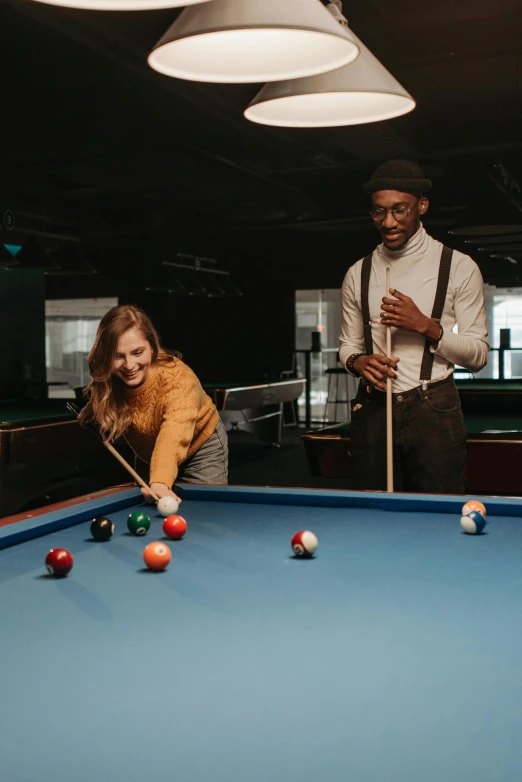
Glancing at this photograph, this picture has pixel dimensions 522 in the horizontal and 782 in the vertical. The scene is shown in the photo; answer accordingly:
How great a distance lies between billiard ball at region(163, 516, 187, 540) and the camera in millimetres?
1954

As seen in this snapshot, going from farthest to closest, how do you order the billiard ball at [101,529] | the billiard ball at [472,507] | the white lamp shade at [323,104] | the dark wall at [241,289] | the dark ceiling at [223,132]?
1. the dark wall at [241,289]
2. the dark ceiling at [223,132]
3. the white lamp shade at [323,104]
4. the billiard ball at [472,507]
5. the billiard ball at [101,529]

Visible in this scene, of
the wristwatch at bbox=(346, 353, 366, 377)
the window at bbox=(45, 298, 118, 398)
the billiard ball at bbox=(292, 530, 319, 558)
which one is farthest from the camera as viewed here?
the window at bbox=(45, 298, 118, 398)

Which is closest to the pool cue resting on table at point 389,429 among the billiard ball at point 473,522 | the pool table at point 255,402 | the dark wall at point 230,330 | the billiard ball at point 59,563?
the billiard ball at point 473,522

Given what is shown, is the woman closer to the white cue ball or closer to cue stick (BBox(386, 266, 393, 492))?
the white cue ball

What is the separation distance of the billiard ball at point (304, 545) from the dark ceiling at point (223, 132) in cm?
307

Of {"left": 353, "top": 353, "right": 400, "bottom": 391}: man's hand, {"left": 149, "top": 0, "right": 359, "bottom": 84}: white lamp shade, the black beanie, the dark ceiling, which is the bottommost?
{"left": 353, "top": 353, "right": 400, "bottom": 391}: man's hand

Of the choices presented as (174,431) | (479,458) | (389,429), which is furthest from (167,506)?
(479,458)

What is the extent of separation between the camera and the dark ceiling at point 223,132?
446cm

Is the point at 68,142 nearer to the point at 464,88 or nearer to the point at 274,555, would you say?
the point at 464,88

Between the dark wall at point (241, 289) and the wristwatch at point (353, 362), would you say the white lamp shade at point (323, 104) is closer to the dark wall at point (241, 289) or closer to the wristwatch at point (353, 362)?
the wristwatch at point (353, 362)

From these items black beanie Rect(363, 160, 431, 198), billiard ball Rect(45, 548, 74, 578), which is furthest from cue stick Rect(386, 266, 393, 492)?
billiard ball Rect(45, 548, 74, 578)

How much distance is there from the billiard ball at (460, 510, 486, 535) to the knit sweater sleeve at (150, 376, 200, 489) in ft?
2.78

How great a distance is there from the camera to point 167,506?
221cm

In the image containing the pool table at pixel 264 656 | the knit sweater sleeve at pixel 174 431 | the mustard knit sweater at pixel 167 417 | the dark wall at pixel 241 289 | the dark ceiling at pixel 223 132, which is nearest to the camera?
the pool table at pixel 264 656
